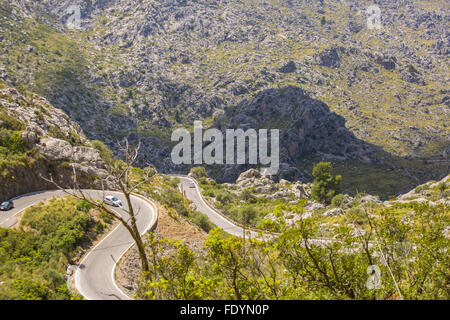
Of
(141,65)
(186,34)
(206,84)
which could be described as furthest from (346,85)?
(141,65)

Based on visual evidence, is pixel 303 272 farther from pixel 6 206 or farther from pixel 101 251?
pixel 6 206

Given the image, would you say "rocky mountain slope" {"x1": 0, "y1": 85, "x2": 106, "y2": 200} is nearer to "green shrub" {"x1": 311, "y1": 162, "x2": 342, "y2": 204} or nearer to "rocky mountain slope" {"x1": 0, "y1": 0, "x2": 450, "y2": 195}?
"green shrub" {"x1": 311, "y1": 162, "x2": 342, "y2": 204}

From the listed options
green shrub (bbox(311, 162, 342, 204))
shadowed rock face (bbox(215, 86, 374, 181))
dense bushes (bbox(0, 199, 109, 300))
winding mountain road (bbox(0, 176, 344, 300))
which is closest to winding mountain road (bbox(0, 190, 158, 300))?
winding mountain road (bbox(0, 176, 344, 300))

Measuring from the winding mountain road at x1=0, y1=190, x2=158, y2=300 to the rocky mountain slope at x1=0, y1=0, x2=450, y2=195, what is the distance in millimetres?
68508

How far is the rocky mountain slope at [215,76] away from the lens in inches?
4338

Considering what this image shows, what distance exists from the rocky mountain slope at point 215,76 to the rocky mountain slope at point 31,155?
6427 centimetres

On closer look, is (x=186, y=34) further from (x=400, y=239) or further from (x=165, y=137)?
(x=400, y=239)

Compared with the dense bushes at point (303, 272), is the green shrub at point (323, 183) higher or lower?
lower

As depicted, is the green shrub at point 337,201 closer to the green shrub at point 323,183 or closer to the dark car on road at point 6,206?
the green shrub at point 323,183

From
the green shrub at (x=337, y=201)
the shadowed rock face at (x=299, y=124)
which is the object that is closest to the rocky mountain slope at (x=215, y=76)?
the shadowed rock face at (x=299, y=124)

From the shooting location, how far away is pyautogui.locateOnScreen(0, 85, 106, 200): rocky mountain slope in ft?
88.4
